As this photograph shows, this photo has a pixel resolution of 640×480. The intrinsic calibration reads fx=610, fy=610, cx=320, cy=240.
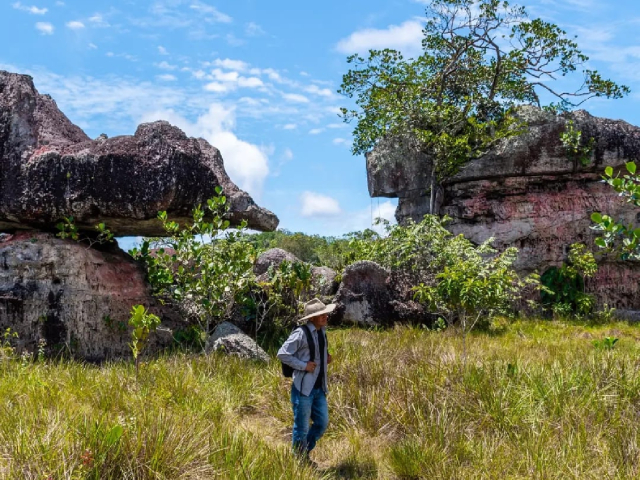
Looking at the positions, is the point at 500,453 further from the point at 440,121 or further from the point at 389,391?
the point at 440,121

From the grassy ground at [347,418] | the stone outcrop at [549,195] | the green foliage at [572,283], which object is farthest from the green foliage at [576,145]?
the grassy ground at [347,418]

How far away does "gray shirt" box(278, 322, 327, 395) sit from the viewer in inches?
209

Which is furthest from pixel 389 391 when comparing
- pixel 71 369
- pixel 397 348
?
pixel 71 369

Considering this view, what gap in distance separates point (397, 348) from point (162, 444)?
4594 mm

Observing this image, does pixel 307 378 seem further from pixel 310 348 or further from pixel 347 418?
pixel 347 418

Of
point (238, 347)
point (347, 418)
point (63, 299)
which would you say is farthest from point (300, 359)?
point (63, 299)

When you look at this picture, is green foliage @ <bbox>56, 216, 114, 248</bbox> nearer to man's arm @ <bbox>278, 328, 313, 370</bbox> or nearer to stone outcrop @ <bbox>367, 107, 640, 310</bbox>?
man's arm @ <bbox>278, 328, 313, 370</bbox>

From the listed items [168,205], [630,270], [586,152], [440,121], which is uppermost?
[440,121]

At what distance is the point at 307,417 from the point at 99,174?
5.24 metres

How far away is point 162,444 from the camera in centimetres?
441

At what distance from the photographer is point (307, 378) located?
534 cm

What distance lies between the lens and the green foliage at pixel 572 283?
13711mm

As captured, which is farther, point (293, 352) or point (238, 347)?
point (238, 347)

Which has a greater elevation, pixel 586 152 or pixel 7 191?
pixel 586 152
